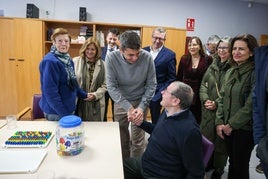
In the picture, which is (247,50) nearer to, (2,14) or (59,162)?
(59,162)

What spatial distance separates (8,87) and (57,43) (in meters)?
2.93

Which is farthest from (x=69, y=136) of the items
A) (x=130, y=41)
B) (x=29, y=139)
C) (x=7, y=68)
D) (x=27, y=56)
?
(x=7, y=68)

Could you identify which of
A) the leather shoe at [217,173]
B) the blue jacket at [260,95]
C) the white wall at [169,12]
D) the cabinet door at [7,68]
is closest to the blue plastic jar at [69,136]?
the blue jacket at [260,95]

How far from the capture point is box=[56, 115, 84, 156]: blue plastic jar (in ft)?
4.21

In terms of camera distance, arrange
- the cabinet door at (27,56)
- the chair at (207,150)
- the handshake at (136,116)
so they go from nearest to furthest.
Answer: the chair at (207,150) < the handshake at (136,116) < the cabinet door at (27,56)

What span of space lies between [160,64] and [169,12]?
8.64 feet

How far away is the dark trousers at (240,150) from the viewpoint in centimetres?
184

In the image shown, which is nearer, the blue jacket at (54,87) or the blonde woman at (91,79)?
the blue jacket at (54,87)

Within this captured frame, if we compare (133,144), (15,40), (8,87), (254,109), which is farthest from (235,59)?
(8,87)

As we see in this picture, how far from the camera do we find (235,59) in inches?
75.9

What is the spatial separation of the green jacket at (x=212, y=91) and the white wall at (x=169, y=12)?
277 centimetres

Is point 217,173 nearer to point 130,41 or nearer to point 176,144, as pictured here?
point 176,144

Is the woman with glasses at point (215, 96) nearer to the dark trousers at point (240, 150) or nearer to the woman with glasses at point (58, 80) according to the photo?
the dark trousers at point (240, 150)

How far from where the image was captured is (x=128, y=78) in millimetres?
2086
